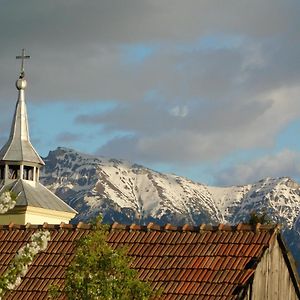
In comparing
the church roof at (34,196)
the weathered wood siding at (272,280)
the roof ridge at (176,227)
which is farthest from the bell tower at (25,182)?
the weathered wood siding at (272,280)

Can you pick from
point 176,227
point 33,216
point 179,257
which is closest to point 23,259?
point 179,257

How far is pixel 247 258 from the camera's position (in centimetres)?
3130

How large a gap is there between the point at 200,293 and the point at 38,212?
22.0 m

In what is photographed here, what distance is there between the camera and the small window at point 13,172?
53.9m

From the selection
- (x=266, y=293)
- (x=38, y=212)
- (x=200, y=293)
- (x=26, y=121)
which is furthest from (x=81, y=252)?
(x=26, y=121)

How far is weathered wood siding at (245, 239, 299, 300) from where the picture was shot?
103 feet

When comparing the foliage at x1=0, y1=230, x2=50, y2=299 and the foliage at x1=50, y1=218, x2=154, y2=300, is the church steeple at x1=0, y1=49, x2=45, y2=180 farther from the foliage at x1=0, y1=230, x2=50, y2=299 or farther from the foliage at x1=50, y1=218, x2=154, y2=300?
the foliage at x1=0, y1=230, x2=50, y2=299

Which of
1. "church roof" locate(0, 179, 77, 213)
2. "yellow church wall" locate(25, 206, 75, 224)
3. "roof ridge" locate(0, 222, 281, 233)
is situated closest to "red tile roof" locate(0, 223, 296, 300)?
"roof ridge" locate(0, 222, 281, 233)

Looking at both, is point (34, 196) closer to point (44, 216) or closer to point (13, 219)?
point (44, 216)

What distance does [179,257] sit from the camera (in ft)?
105

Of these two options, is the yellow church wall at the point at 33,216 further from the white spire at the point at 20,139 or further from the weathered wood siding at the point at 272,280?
the weathered wood siding at the point at 272,280

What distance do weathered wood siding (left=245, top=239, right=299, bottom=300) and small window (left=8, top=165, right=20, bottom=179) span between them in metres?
22.7

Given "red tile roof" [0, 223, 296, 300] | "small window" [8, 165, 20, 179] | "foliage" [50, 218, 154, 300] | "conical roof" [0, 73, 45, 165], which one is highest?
"conical roof" [0, 73, 45, 165]

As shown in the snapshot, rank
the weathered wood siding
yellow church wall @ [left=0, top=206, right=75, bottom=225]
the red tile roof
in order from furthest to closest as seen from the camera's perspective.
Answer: yellow church wall @ [left=0, top=206, right=75, bottom=225]
the weathered wood siding
the red tile roof
